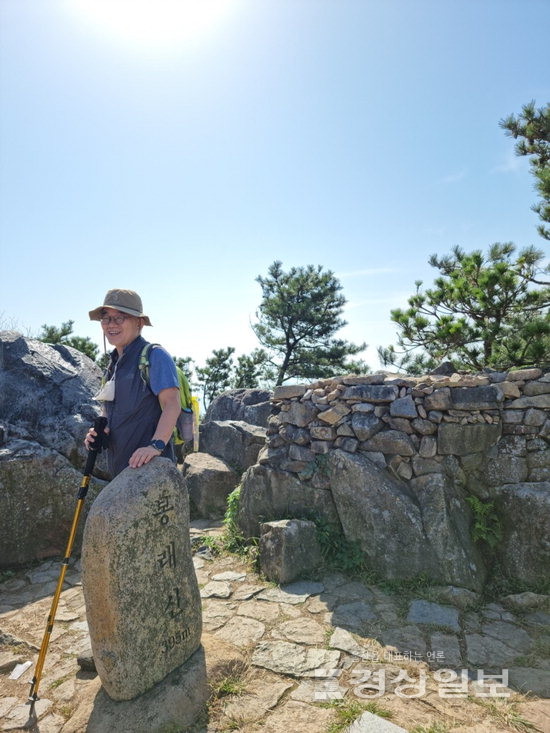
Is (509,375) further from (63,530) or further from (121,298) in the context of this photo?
(63,530)

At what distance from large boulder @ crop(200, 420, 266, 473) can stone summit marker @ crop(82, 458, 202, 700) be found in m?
5.84

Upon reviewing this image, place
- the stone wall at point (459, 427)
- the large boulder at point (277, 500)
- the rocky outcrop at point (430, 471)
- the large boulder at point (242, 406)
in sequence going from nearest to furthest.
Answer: the rocky outcrop at point (430, 471) < the stone wall at point (459, 427) < the large boulder at point (277, 500) < the large boulder at point (242, 406)

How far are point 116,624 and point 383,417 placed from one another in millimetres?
3873

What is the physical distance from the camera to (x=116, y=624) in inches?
123

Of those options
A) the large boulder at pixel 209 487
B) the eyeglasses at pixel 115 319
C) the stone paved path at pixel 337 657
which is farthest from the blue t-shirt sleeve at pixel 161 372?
the large boulder at pixel 209 487

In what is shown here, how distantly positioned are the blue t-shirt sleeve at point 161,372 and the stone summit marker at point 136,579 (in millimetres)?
567

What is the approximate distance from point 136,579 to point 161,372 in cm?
150

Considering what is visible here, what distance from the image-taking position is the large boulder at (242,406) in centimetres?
1188

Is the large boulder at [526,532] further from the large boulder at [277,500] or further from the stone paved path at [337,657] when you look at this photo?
the large boulder at [277,500]

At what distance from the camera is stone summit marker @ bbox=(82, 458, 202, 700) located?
3.13 meters

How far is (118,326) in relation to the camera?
12.2 ft

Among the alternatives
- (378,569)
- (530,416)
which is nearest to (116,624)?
(378,569)

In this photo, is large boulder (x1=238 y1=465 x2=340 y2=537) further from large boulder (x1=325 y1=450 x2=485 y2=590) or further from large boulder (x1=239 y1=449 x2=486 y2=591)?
large boulder (x1=325 y1=450 x2=485 y2=590)

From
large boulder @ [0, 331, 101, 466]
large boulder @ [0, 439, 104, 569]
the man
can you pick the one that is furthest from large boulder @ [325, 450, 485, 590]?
large boulder @ [0, 331, 101, 466]
